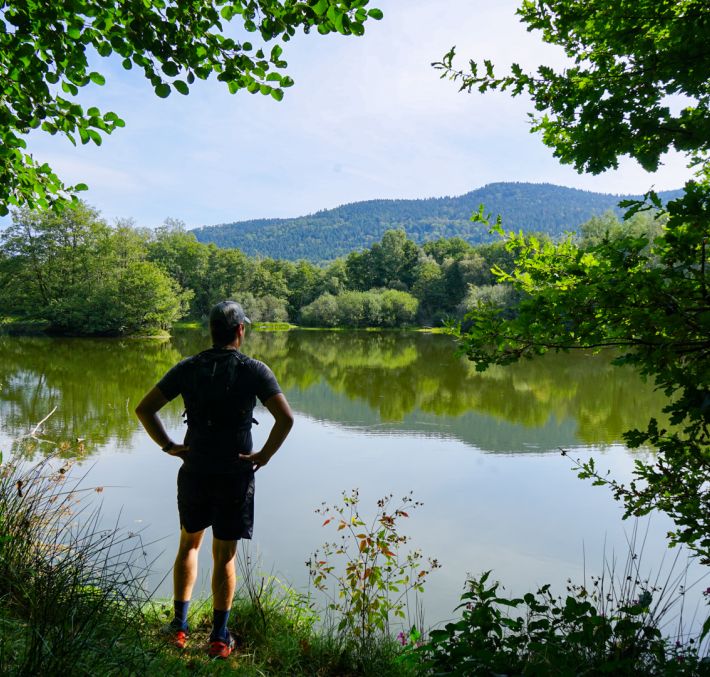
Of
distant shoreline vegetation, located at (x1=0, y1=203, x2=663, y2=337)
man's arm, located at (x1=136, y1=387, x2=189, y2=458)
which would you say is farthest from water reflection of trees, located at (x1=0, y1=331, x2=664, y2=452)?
man's arm, located at (x1=136, y1=387, x2=189, y2=458)

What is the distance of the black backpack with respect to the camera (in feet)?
8.56

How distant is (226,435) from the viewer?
263cm

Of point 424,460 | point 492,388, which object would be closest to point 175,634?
point 424,460

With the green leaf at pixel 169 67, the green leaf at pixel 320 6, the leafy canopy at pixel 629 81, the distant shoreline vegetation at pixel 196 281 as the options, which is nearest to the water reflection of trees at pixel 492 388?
the distant shoreline vegetation at pixel 196 281

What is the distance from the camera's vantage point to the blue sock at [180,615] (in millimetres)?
Result: 2680

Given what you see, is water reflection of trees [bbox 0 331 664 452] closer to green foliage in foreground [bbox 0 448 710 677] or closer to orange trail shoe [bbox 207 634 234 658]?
green foliage in foreground [bbox 0 448 710 677]

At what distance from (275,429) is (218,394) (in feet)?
1.16

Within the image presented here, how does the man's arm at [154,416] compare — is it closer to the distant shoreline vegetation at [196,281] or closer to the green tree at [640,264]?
the green tree at [640,264]

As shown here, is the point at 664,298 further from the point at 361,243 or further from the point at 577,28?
the point at 361,243

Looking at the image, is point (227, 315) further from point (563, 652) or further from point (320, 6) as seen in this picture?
point (563, 652)

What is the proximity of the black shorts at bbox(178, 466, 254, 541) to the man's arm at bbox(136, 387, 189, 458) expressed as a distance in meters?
0.14

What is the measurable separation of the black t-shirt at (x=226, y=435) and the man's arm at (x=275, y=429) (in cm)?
3

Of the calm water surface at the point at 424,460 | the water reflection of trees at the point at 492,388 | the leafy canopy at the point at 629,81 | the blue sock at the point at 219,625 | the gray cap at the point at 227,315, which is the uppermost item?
the leafy canopy at the point at 629,81

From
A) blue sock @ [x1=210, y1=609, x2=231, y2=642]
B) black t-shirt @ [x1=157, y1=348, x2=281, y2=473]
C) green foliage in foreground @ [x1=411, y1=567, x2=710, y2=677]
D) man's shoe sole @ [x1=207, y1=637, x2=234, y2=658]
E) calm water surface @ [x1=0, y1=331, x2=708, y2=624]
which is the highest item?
black t-shirt @ [x1=157, y1=348, x2=281, y2=473]
